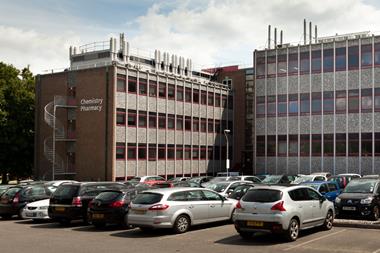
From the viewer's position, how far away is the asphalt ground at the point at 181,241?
516 inches

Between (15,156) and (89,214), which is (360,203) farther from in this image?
(15,156)

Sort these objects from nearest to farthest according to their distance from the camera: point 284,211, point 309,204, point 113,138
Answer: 1. point 284,211
2. point 309,204
3. point 113,138

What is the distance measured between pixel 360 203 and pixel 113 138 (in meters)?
27.4

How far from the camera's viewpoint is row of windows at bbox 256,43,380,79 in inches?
1826

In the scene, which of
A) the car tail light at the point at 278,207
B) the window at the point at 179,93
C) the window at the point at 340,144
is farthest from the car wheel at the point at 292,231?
the window at the point at 179,93

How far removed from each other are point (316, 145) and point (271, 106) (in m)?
6.13

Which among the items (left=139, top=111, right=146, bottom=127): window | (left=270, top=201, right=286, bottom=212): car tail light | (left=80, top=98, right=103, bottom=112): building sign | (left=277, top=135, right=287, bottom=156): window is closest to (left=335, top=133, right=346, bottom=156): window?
(left=277, top=135, right=287, bottom=156): window

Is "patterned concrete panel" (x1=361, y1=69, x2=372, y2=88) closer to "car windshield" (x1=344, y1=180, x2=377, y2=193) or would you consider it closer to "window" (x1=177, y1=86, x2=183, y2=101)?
"window" (x1=177, y1=86, x2=183, y2=101)

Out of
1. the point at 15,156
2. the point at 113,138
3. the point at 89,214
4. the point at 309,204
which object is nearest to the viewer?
the point at 309,204

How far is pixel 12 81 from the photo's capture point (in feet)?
167

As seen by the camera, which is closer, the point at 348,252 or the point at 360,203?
the point at 348,252

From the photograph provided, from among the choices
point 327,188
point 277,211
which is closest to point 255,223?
point 277,211

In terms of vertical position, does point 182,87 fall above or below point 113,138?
above

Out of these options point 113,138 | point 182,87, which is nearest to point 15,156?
point 113,138
